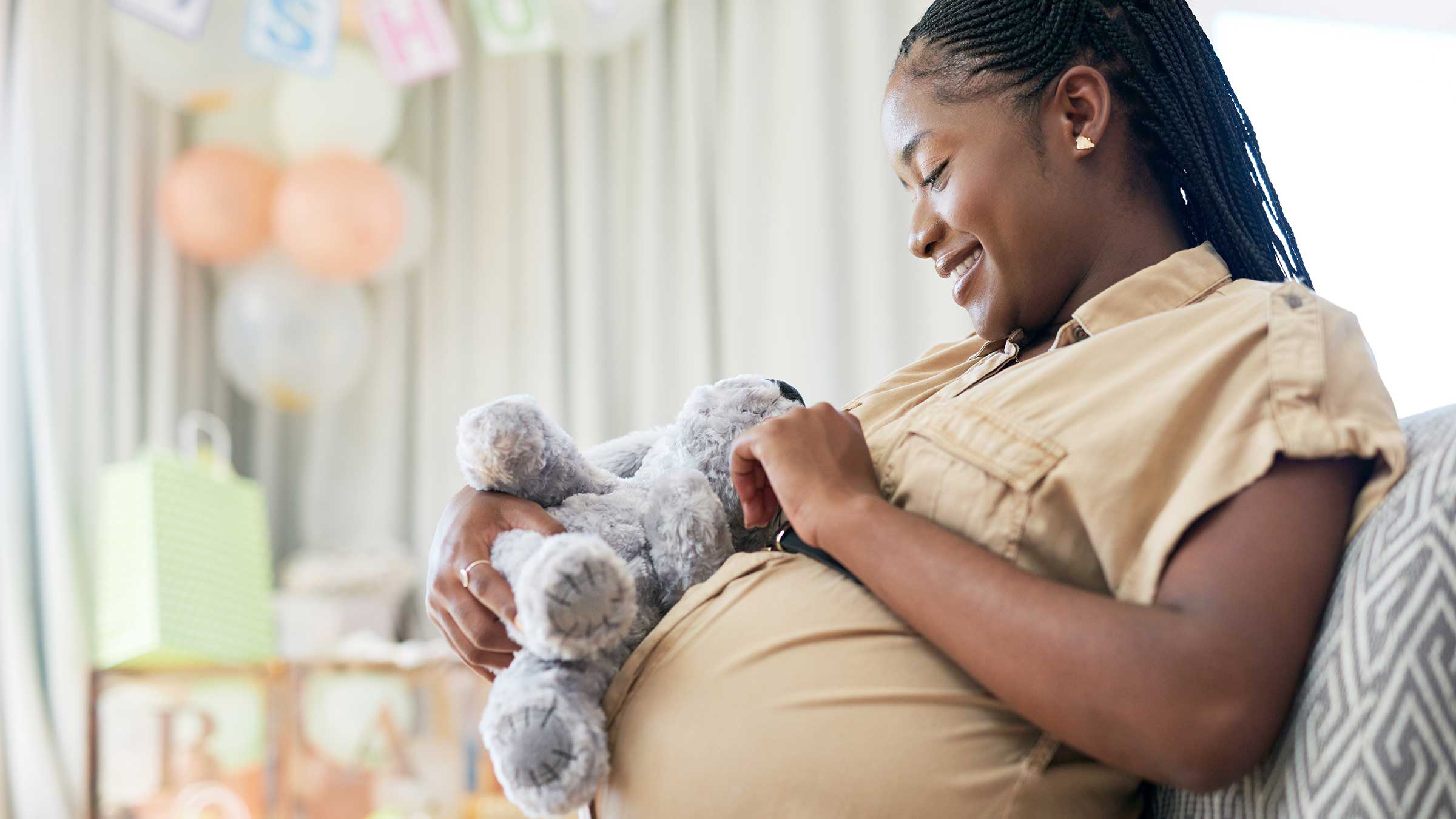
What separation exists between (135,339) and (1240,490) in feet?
9.27

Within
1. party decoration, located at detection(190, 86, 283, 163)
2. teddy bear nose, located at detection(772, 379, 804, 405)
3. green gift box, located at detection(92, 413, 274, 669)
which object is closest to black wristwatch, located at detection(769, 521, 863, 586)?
teddy bear nose, located at detection(772, 379, 804, 405)

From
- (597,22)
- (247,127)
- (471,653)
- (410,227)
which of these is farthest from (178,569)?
(471,653)

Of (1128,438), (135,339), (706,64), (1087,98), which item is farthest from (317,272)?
(1128,438)

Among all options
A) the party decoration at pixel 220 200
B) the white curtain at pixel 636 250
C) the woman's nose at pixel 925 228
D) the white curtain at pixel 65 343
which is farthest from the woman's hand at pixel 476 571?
the party decoration at pixel 220 200

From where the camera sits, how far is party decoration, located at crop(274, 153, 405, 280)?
2.63 metres

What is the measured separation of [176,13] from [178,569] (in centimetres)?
108

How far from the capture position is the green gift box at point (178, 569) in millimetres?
2418

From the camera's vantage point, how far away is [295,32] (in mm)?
2469

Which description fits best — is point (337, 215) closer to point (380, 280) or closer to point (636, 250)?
point (380, 280)

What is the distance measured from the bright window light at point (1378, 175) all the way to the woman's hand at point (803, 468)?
143 centimetres

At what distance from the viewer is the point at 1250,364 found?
68 cm

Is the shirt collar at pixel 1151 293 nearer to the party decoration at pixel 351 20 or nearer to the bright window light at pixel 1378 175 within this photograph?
the bright window light at pixel 1378 175

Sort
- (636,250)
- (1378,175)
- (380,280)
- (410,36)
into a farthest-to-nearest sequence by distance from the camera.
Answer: (380,280) → (636,250) → (410,36) → (1378,175)

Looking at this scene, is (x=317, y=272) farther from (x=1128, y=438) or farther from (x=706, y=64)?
(x=1128, y=438)
